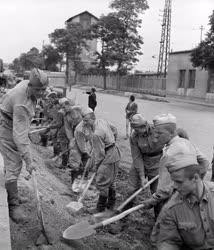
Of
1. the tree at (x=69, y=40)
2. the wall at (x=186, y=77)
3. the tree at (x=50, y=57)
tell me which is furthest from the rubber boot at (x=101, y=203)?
the tree at (x=50, y=57)

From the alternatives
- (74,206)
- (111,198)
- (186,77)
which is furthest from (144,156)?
(186,77)

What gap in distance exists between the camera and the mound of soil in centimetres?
520

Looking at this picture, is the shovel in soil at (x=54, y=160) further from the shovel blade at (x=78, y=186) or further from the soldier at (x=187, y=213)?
the soldier at (x=187, y=213)

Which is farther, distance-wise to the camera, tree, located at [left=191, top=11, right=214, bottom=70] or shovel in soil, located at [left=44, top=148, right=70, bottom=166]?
tree, located at [left=191, top=11, right=214, bottom=70]

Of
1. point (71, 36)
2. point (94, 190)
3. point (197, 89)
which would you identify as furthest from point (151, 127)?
Answer: point (71, 36)

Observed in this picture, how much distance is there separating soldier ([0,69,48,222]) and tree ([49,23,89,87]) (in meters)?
53.0

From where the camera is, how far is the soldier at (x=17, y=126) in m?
5.05

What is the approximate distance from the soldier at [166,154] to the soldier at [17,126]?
147cm

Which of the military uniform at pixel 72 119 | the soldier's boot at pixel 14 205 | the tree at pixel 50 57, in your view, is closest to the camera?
the soldier's boot at pixel 14 205

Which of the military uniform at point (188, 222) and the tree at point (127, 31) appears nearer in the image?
the military uniform at point (188, 222)

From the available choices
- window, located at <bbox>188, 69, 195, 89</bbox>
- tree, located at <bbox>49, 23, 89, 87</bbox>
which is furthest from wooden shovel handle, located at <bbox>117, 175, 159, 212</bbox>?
tree, located at <bbox>49, 23, 89, 87</bbox>

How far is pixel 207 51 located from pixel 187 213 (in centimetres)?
3169

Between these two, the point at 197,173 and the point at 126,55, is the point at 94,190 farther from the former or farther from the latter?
the point at 126,55

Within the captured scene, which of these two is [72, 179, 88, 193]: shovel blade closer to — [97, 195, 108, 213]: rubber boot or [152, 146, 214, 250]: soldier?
[97, 195, 108, 213]: rubber boot
